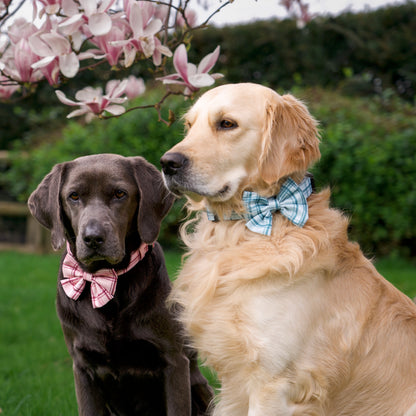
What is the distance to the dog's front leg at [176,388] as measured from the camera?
2730mm

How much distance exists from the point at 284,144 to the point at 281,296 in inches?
24.6

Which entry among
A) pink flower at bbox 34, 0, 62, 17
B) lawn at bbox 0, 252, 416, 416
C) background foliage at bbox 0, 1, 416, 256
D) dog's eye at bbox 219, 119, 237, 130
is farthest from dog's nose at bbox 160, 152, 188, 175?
background foliage at bbox 0, 1, 416, 256

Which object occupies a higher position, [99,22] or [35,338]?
[99,22]

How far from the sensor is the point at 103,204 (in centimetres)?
277

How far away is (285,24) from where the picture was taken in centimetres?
1212

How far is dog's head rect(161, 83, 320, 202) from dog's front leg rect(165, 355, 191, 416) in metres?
0.80

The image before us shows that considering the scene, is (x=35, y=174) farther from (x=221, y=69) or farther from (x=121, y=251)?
(x=121, y=251)

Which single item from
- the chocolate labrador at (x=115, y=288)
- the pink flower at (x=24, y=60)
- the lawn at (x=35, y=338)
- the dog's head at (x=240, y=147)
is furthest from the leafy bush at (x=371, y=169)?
the pink flower at (x=24, y=60)

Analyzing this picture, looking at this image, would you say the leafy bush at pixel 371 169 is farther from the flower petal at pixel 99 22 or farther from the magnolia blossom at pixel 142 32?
the flower petal at pixel 99 22

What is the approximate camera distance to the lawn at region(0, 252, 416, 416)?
357 centimetres

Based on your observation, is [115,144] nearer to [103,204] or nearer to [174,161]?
[103,204]

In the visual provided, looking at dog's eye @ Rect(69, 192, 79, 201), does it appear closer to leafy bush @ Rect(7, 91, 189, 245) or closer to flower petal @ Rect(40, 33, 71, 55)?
flower petal @ Rect(40, 33, 71, 55)

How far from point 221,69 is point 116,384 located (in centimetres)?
1006

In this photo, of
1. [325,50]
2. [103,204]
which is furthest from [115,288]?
[325,50]
